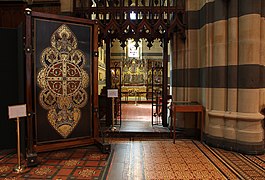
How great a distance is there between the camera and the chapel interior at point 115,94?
3783mm

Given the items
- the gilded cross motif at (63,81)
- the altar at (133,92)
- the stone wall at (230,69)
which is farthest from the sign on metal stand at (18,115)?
the altar at (133,92)

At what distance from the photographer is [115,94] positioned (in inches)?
216

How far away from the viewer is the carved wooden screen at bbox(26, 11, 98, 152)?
4.17m

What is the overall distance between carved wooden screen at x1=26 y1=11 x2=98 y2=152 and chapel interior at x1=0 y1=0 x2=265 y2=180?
18 millimetres

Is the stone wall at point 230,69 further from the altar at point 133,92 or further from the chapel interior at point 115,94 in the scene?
the altar at point 133,92

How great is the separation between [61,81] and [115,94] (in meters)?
1.45

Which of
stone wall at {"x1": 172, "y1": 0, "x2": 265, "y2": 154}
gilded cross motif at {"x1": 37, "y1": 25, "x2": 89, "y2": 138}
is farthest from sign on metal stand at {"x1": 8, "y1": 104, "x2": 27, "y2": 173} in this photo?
stone wall at {"x1": 172, "y1": 0, "x2": 265, "y2": 154}

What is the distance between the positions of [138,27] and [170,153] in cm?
308

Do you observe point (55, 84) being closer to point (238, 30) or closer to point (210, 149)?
point (210, 149)

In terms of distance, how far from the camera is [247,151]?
437cm

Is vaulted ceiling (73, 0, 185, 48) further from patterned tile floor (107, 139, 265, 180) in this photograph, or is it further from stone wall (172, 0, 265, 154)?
patterned tile floor (107, 139, 265, 180)

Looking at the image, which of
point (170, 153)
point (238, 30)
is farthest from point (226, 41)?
point (170, 153)

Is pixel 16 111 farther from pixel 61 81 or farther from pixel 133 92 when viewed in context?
pixel 133 92

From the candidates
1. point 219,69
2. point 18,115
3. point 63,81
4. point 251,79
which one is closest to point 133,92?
point 219,69
